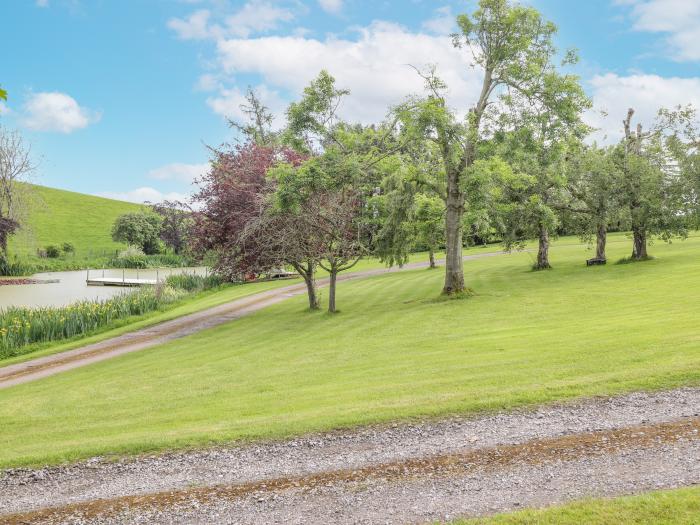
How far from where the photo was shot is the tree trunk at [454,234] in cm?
2470

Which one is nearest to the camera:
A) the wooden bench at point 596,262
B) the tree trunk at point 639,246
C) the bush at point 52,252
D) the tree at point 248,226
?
the tree at point 248,226

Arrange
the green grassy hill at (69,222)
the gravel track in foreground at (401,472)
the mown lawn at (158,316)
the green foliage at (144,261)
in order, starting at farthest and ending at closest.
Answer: the green grassy hill at (69,222) → the green foliage at (144,261) → the mown lawn at (158,316) → the gravel track in foreground at (401,472)

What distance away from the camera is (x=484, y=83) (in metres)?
24.7

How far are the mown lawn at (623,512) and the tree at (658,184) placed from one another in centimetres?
2820

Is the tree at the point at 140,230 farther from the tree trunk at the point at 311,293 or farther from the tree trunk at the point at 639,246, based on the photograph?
the tree trunk at the point at 639,246

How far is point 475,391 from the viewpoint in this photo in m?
9.74

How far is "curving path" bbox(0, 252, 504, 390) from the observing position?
1745 centimetres

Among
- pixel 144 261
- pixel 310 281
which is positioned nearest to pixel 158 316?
pixel 310 281

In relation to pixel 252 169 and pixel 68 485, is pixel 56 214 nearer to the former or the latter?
pixel 252 169

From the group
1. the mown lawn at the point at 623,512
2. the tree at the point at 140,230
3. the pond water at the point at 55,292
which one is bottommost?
the mown lawn at the point at 623,512

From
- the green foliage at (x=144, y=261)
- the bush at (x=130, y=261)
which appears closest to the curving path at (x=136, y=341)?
the green foliage at (x=144, y=261)

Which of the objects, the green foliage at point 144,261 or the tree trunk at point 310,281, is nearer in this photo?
the tree trunk at point 310,281

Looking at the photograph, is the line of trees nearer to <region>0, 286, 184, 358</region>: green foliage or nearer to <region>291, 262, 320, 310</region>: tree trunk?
<region>291, 262, 320, 310</region>: tree trunk

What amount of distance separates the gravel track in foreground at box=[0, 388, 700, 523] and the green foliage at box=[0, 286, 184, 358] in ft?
51.0
